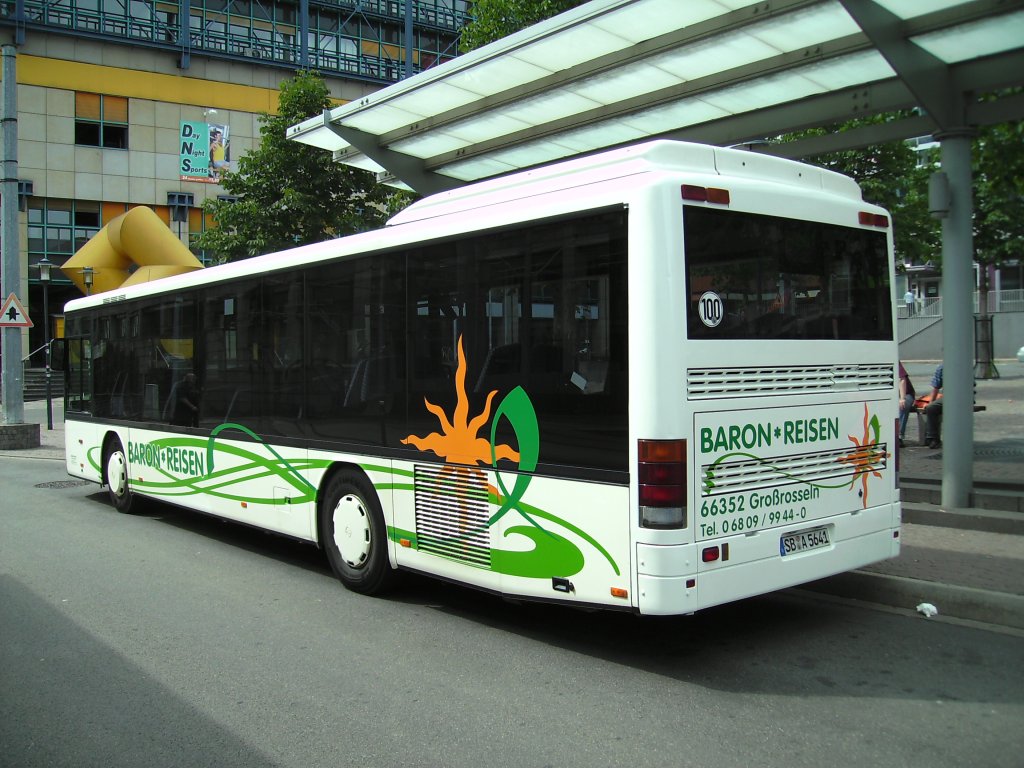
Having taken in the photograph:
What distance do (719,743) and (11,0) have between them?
4639cm

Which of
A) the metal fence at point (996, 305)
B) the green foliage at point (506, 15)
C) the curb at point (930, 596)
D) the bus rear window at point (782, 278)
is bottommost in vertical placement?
the curb at point (930, 596)

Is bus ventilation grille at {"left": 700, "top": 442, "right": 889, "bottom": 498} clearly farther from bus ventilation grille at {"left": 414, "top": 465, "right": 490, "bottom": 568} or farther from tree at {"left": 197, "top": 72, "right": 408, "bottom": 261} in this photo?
tree at {"left": 197, "top": 72, "right": 408, "bottom": 261}

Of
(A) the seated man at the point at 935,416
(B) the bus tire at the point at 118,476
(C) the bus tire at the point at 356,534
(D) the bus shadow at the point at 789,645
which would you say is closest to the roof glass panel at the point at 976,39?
(D) the bus shadow at the point at 789,645

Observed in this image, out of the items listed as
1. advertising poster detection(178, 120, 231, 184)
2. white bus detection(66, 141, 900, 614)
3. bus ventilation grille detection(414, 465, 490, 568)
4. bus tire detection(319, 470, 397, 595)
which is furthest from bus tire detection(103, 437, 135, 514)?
advertising poster detection(178, 120, 231, 184)

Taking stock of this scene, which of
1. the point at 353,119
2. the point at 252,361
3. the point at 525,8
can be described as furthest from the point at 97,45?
the point at 252,361

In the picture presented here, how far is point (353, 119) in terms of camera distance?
11.1m

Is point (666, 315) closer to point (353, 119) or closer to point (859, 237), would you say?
point (859, 237)

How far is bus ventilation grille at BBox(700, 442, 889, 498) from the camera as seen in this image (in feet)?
16.8

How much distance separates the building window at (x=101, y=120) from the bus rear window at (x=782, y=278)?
42842 mm

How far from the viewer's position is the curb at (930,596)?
589 centimetres

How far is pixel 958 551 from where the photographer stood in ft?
24.6

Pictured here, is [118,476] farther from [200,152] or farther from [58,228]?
[200,152]

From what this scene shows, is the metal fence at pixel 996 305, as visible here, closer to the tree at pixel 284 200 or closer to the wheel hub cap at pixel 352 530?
the tree at pixel 284 200

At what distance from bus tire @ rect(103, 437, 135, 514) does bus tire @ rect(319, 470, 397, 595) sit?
503 centimetres
